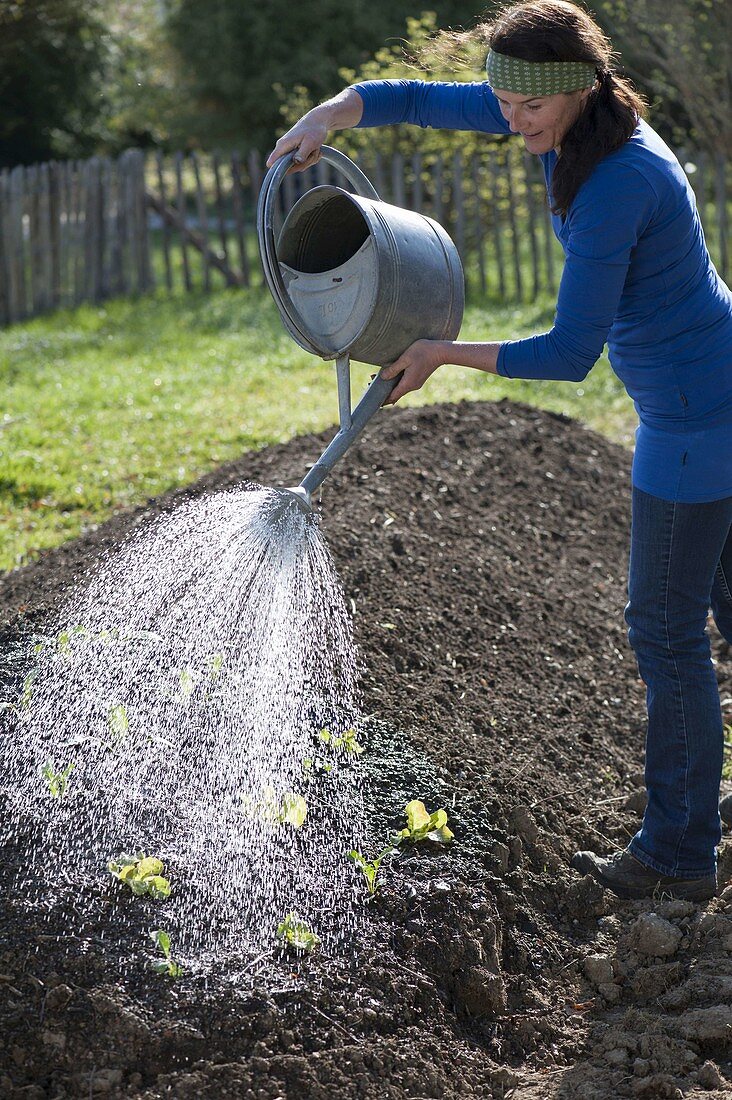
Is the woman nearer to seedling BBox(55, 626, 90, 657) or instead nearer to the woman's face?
the woman's face

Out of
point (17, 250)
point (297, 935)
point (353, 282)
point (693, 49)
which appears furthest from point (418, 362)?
point (693, 49)

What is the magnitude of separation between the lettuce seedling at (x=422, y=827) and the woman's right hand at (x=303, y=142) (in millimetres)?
1587

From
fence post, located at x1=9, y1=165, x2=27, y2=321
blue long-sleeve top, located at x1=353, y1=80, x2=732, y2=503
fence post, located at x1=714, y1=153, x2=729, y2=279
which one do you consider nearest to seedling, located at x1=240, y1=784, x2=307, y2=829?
blue long-sleeve top, located at x1=353, y1=80, x2=732, y2=503

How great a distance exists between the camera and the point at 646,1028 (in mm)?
2477

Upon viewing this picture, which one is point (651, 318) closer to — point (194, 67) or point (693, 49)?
point (693, 49)

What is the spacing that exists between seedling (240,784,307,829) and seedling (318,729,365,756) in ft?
0.75

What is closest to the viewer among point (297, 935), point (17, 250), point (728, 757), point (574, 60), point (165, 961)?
point (574, 60)

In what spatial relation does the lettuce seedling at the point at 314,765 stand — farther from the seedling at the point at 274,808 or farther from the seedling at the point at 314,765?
the seedling at the point at 274,808

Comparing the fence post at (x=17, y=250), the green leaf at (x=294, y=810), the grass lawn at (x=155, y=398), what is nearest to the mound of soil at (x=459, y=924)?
the green leaf at (x=294, y=810)

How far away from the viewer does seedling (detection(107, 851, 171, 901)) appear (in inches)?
97.6

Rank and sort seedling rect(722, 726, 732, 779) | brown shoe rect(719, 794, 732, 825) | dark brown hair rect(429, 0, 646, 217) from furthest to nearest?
seedling rect(722, 726, 732, 779) → brown shoe rect(719, 794, 732, 825) → dark brown hair rect(429, 0, 646, 217)

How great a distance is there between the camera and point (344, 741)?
298 centimetres

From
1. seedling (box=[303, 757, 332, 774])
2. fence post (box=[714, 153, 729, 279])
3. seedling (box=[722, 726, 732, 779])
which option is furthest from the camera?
fence post (box=[714, 153, 729, 279])

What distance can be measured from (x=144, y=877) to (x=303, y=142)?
175 cm
